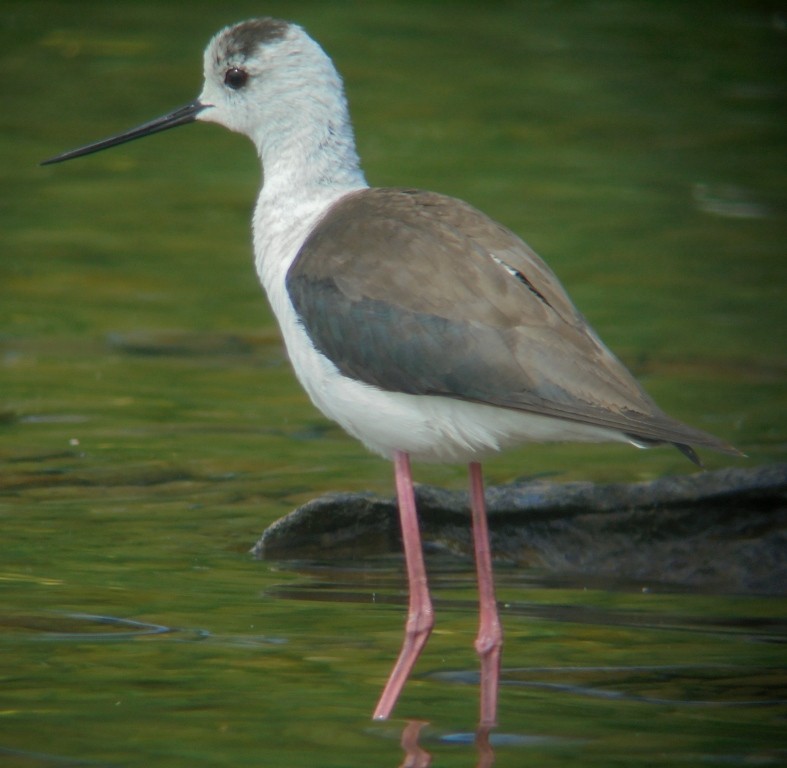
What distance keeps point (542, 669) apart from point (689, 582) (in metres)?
1.21

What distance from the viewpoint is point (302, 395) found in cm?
955

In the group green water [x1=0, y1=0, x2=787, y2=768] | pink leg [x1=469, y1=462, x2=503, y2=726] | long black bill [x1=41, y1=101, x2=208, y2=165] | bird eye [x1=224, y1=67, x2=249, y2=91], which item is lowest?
green water [x1=0, y1=0, x2=787, y2=768]

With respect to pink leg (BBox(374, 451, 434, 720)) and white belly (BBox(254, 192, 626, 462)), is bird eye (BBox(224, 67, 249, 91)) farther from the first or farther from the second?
pink leg (BBox(374, 451, 434, 720))

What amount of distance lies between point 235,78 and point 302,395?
11.5 ft

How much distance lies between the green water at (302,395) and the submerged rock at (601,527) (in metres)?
0.16

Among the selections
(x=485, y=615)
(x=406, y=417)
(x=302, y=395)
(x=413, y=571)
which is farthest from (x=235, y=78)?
(x=302, y=395)

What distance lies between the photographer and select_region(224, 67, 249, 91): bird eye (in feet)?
20.4

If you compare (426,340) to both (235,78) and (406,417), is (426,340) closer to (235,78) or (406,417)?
(406,417)

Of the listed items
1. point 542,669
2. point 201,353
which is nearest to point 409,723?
point 542,669

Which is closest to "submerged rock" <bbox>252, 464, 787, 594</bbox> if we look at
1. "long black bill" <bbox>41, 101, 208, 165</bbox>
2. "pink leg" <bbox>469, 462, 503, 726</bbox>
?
"pink leg" <bbox>469, 462, 503, 726</bbox>

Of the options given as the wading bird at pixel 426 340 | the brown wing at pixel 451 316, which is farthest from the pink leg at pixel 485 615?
the brown wing at pixel 451 316

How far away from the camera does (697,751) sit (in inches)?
187

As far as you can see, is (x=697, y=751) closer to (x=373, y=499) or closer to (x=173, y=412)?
(x=373, y=499)

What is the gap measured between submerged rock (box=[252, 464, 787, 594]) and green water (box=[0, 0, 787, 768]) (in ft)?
0.53
